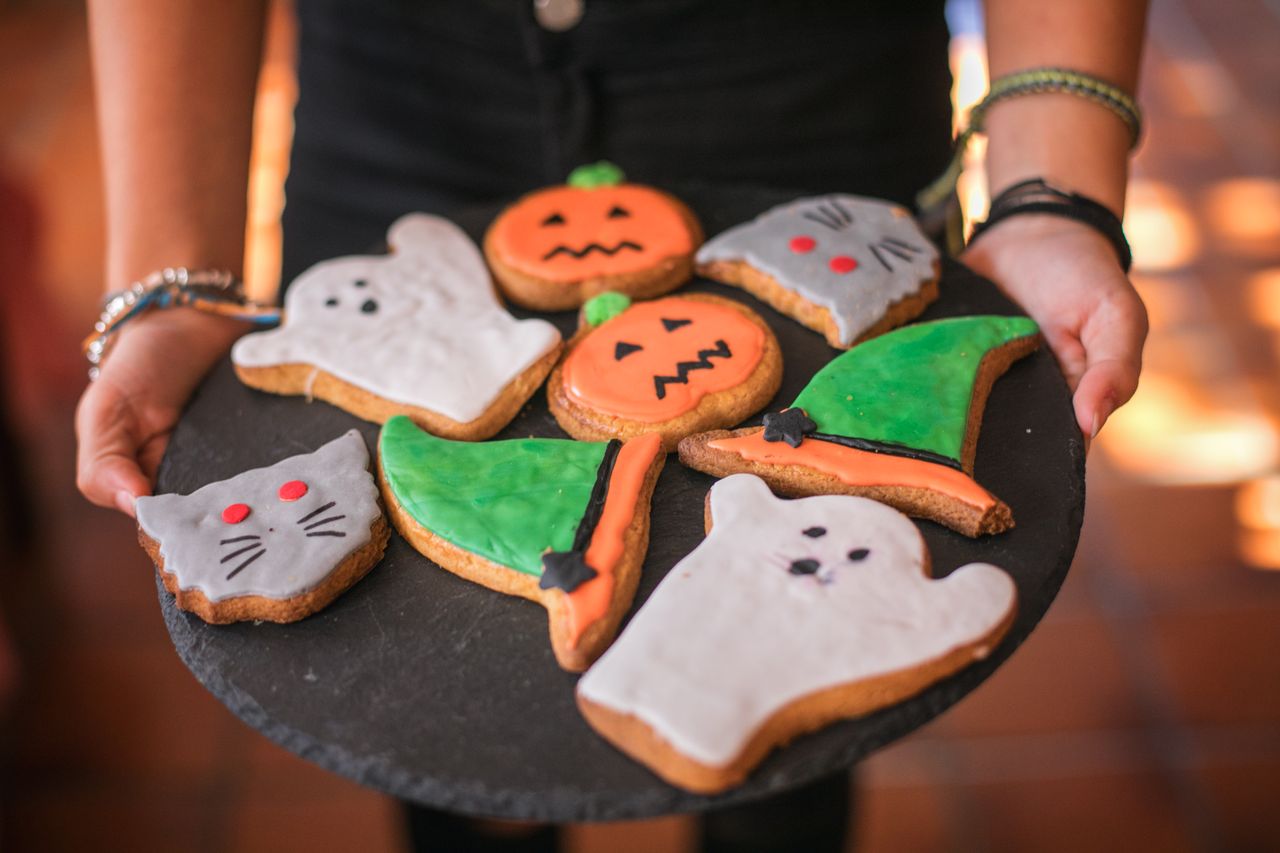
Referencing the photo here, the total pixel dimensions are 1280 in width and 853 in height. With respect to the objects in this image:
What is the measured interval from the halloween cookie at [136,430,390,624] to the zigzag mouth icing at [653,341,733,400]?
0.29 m

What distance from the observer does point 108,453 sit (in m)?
1.20

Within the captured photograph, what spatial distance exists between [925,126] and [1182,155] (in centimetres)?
231

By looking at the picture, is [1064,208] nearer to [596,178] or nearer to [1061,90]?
[1061,90]

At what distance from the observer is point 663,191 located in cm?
144

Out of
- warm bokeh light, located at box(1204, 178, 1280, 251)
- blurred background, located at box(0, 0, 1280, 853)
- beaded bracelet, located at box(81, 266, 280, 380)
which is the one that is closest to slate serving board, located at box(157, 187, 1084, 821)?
beaded bracelet, located at box(81, 266, 280, 380)

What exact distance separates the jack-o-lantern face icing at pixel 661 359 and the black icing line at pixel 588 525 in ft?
0.24

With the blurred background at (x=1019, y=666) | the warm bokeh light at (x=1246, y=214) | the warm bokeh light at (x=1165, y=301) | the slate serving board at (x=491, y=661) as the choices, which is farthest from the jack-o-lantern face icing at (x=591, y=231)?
the warm bokeh light at (x=1246, y=214)

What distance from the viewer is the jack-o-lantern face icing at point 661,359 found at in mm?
1138

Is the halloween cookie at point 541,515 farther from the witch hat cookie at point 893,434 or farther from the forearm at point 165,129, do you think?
the forearm at point 165,129

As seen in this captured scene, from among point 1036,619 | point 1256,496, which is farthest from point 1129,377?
point 1256,496

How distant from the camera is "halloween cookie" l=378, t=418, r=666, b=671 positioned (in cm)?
95

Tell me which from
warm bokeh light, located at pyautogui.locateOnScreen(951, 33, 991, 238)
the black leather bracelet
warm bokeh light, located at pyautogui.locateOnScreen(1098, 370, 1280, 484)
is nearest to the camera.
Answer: the black leather bracelet

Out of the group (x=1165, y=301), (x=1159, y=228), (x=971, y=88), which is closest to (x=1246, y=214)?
(x=1159, y=228)

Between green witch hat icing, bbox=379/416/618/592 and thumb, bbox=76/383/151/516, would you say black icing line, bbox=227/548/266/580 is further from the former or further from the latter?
thumb, bbox=76/383/151/516
